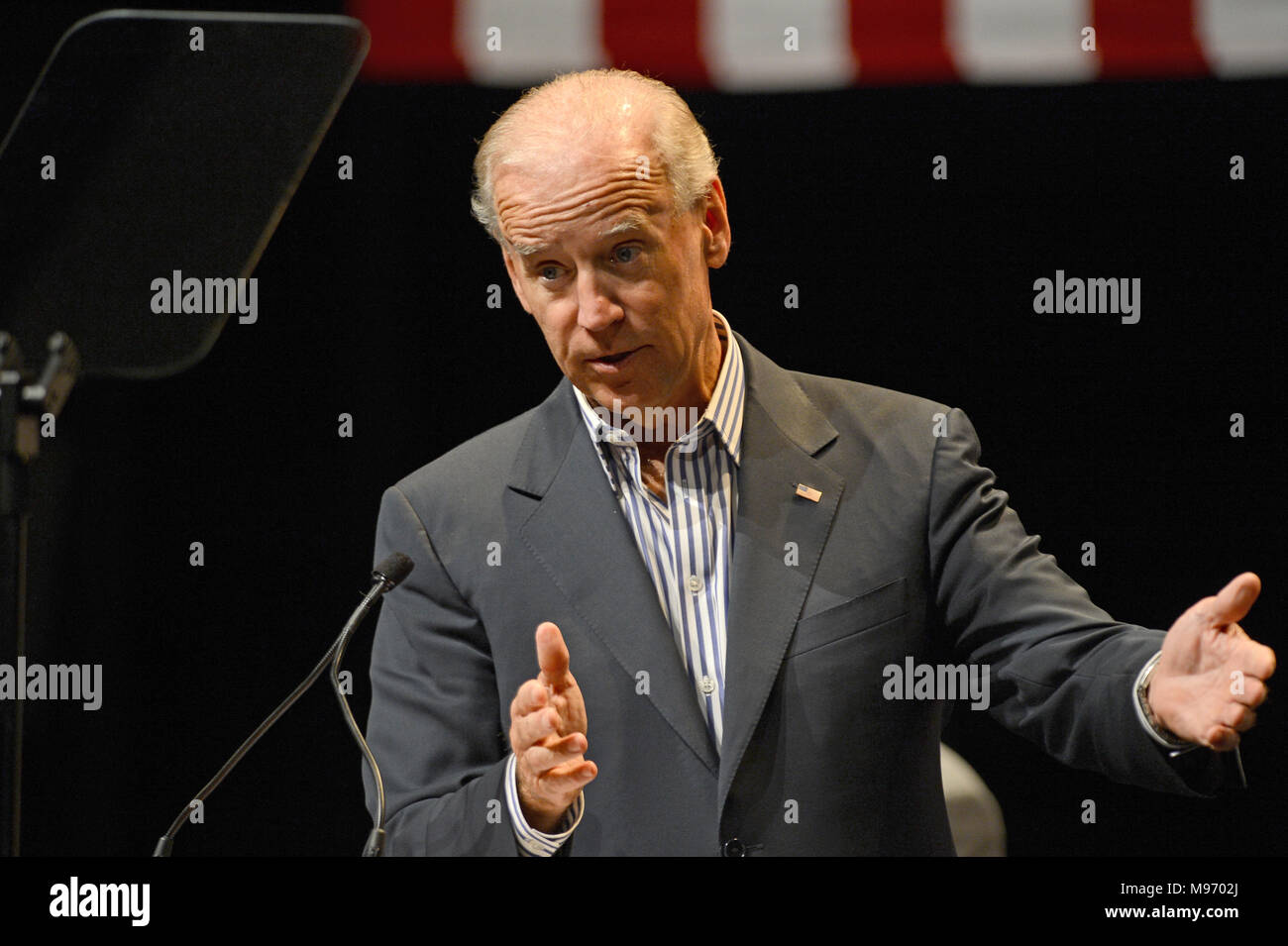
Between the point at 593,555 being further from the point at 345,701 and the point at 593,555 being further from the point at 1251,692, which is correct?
the point at 1251,692

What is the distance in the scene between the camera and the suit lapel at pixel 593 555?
1808 mm

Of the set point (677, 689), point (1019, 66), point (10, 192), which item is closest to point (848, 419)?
point (677, 689)

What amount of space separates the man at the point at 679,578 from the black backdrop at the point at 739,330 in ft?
1.64

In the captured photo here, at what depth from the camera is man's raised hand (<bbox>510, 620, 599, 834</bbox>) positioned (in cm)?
159

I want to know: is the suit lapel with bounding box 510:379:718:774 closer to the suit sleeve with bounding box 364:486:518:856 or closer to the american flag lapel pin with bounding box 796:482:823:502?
the suit sleeve with bounding box 364:486:518:856

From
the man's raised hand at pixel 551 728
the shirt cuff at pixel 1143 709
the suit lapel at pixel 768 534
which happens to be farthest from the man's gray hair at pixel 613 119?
the shirt cuff at pixel 1143 709

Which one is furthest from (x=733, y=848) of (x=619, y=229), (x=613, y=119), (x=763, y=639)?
(x=613, y=119)

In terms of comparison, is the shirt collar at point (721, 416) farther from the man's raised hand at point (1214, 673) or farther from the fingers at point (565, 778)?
the man's raised hand at point (1214, 673)

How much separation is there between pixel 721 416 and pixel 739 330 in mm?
533

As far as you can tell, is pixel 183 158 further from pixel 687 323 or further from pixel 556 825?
Result: pixel 556 825

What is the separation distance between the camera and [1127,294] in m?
2.43

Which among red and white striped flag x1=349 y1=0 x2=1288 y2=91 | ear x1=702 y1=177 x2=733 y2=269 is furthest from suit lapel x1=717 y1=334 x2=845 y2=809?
red and white striped flag x1=349 y1=0 x2=1288 y2=91

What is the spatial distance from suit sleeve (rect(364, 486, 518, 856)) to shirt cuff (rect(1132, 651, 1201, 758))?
0.81 meters

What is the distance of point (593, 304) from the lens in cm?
184
